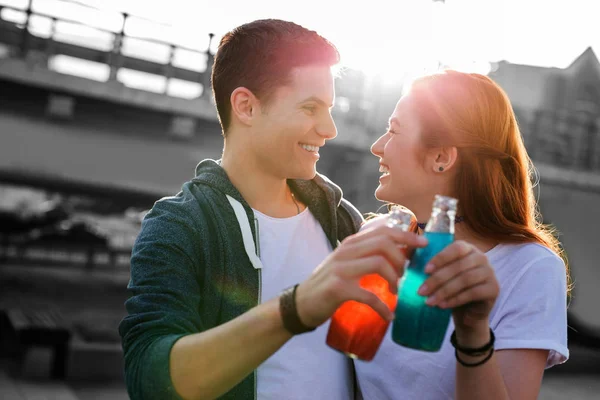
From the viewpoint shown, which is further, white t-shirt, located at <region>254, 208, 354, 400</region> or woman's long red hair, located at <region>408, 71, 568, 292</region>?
woman's long red hair, located at <region>408, 71, 568, 292</region>

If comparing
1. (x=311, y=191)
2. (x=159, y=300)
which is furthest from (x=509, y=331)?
(x=159, y=300)

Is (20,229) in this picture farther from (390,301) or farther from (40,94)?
(390,301)

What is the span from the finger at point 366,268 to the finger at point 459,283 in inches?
5.2

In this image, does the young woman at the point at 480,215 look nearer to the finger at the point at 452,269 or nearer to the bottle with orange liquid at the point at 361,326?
the bottle with orange liquid at the point at 361,326

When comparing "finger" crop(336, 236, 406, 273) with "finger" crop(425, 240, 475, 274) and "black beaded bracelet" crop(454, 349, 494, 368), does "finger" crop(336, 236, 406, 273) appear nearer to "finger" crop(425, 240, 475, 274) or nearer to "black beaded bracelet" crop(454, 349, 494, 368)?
"finger" crop(425, 240, 475, 274)

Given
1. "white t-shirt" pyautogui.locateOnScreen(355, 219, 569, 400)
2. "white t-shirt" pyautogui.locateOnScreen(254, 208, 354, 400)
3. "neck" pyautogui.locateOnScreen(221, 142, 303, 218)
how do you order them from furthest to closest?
"neck" pyautogui.locateOnScreen(221, 142, 303, 218), "white t-shirt" pyautogui.locateOnScreen(254, 208, 354, 400), "white t-shirt" pyautogui.locateOnScreen(355, 219, 569, 400)

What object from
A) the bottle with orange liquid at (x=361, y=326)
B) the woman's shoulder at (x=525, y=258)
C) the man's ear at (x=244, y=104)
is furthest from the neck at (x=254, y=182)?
the bottle with orange liquid at (x=361, y=326)

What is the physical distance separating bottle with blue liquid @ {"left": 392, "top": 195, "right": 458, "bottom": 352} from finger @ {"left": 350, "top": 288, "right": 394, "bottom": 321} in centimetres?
9

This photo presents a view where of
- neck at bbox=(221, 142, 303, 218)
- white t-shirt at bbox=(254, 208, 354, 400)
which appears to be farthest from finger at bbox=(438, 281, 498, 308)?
neck at bbox=(221, 142, 303, 218)

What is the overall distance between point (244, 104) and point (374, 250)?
1198 mm

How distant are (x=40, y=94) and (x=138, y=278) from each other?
12539 millimetres

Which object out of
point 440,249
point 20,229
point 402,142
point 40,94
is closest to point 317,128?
point 402,142

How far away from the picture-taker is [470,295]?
152cm

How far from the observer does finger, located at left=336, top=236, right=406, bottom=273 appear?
1432 millimetres
